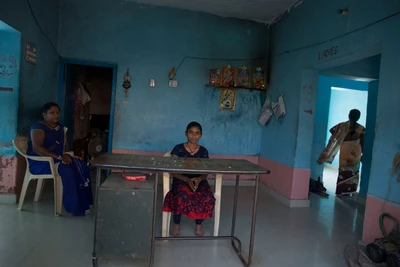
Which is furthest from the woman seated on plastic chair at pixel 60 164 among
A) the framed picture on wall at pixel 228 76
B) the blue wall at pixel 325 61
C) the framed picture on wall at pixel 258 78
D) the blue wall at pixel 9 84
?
the framed picture on wall at pixel 258 78

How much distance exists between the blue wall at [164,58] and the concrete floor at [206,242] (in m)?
1.38

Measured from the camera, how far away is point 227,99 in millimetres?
4832

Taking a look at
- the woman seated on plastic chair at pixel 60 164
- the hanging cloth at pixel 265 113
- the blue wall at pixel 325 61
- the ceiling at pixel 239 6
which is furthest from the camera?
the hanging cloth at pixel 265 113

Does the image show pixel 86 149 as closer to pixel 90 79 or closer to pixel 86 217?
pixel 90 79

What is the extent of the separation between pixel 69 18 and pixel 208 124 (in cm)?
274

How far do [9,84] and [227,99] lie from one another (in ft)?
10.2

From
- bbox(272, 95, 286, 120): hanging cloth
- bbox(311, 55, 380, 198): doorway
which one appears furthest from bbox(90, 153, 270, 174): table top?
bbox(311, 55, 380, 198): doorway

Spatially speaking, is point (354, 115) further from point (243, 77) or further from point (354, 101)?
point (354, 101)

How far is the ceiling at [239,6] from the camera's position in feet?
13.7

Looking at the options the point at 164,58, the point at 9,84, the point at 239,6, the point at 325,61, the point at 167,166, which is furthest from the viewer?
the point at 164,58

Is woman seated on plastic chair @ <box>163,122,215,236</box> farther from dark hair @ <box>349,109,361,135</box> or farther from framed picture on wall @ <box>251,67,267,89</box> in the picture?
dark hair @ <box>349,109,361,135</box>

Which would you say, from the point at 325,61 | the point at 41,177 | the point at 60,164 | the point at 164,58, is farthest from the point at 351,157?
the point at 41,177

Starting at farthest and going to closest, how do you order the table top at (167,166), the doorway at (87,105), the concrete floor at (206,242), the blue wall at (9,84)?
the doorway at (87,105) → the blue wall at (9,84) → the concrete floor at (206,242) → the table top at (167,166)

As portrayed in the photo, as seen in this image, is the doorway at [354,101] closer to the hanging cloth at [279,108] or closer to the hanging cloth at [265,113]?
the hanging cloth at [279,108]
